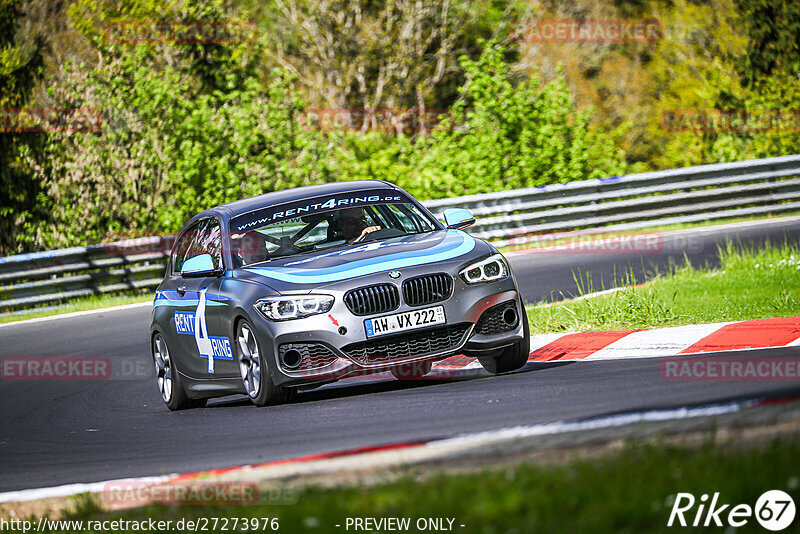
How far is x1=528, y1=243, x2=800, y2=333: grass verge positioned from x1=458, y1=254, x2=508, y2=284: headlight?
2.11 m

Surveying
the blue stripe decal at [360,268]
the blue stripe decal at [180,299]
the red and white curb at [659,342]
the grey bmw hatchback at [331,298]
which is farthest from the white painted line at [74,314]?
the blue stripe decal at [360,268]

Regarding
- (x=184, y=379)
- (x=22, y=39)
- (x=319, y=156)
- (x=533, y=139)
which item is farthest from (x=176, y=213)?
(x=184, y=379)

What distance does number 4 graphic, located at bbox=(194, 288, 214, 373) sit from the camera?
8.95m

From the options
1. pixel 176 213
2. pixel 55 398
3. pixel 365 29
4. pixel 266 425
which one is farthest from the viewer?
pixel 365 29

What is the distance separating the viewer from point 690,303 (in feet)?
35.0

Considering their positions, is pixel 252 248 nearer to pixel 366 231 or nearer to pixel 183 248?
pixel 366 231

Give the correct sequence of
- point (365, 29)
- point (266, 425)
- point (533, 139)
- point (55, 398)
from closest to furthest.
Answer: point (266, 425)
point (55, 398)
point (533, 139)
point (365, 29)

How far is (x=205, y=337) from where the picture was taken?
355 inches

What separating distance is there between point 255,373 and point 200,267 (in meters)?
1.02

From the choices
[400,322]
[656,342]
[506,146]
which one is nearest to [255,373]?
[400,322]

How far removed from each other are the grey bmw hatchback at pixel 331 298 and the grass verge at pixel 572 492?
3.22 metres

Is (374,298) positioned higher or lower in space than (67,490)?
higher

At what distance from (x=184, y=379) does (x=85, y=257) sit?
A: 988cm

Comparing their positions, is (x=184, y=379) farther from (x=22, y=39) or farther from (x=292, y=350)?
(x=22, y=39)
